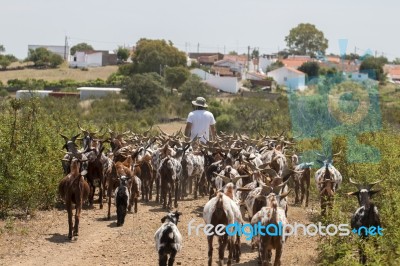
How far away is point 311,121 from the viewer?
2972 centimetres

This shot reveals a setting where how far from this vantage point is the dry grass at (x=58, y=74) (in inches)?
2776

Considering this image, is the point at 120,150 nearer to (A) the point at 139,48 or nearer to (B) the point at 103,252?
(B) the point at 103,252

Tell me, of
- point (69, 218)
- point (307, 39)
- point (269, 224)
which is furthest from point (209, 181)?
point (307, 39)

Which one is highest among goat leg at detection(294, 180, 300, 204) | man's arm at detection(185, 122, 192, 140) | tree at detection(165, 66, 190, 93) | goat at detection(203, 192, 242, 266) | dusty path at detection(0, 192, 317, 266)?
tree at detection(165, 66, 190, 93)

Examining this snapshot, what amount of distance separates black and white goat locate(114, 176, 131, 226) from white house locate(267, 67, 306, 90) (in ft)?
162

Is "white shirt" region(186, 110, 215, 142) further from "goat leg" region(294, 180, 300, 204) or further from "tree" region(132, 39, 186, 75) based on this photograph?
"tree" region(132, 39, 186, 75)

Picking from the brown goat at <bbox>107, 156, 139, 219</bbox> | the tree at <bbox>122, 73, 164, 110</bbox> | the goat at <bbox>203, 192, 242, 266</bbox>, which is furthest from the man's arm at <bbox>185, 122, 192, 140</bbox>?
the tree at <bbox>122, 73, 164, 110</bbox>

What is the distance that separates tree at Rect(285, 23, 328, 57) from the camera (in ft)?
331

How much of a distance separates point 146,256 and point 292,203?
20.0 feet

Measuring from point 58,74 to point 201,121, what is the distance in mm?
59414

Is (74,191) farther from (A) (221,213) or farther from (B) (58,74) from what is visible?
(B) (58,74)

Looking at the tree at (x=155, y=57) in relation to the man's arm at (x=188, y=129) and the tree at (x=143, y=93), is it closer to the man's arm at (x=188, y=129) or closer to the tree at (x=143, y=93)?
the tree at (x=143, y=93)

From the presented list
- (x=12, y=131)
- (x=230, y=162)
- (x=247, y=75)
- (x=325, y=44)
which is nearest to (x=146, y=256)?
(x=230, y=162)

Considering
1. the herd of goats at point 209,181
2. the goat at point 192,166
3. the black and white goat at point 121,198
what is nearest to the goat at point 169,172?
the herd of goats at point 209,181
